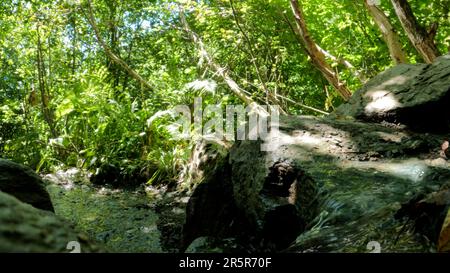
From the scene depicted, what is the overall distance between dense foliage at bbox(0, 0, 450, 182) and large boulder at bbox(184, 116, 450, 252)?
141 inches

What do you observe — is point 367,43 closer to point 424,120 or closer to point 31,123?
point 424,120

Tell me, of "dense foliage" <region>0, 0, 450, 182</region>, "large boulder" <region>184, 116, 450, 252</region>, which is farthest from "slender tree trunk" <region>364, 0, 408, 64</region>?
"large boulder" <region>184, 116, 450, 252</region>

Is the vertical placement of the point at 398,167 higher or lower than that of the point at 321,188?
higher

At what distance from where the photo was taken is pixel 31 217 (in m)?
1.19

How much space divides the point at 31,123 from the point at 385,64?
8268 millimetres

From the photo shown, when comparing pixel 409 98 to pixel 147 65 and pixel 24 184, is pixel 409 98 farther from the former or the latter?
pixel 147 65

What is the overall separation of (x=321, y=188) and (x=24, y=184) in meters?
2.31

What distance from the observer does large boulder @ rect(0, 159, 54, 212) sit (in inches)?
135

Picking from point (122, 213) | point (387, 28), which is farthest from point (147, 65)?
point (387, 28)

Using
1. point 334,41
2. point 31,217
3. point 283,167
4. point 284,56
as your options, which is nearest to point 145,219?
point 283,167

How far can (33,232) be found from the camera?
1126 millimetres

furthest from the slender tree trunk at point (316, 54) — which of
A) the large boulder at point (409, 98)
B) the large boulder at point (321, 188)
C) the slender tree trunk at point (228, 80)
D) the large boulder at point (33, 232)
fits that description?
the large boulder at point (33, 232)

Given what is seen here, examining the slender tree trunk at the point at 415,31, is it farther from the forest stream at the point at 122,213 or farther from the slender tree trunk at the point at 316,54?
the forest stream at the point at 122,213

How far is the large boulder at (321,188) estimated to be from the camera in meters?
2.19
